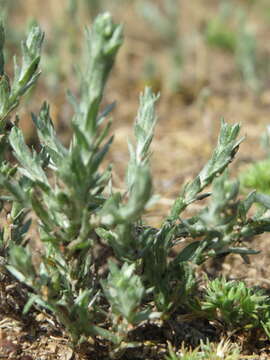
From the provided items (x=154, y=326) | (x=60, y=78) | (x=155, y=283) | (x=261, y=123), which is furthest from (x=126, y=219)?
(x=60, y=78)

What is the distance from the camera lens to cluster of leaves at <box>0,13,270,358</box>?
1473 millimetres

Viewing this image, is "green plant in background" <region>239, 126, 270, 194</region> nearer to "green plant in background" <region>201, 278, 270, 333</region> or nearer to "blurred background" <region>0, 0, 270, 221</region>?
"blurred background" <region>0, 0, 270, 221</region>

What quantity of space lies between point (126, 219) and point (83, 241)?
211 millimetres

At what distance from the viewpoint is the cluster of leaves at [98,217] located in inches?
58.0

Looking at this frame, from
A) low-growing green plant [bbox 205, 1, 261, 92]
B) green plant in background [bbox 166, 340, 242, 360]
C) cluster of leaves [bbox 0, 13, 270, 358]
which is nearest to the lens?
cluster of leaves [bbox 0, 13, 270, 358]

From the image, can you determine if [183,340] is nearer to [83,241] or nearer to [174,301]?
[174,301]

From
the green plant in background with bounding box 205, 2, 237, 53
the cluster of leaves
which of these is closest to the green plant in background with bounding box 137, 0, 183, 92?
the green plant in background with bounding box 205, 2, 237, 53

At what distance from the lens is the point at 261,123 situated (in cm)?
398

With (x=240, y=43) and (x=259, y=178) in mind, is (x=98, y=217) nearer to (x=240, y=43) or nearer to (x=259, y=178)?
(x=259, y=178)

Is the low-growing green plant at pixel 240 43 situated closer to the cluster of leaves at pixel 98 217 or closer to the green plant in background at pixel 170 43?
the green plant in background at pixel 170 43

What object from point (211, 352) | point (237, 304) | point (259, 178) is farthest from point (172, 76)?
point (211, 352)

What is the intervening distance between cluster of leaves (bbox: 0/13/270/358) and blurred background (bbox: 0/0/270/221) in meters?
1.03

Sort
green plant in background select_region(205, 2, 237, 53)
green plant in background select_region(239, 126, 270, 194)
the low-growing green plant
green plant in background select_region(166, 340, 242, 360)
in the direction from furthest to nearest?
1. green plant in background select_region(205, 2, 237, 53)
2. the low-growing green plant
3. green plant in background select_region(239, 126, 270, 194)
4. green plant in background select_region(166, 340, 242, 360)

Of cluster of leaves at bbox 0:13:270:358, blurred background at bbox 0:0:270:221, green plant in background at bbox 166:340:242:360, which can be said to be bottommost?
green plant in background at bbox 166:340:242:360
